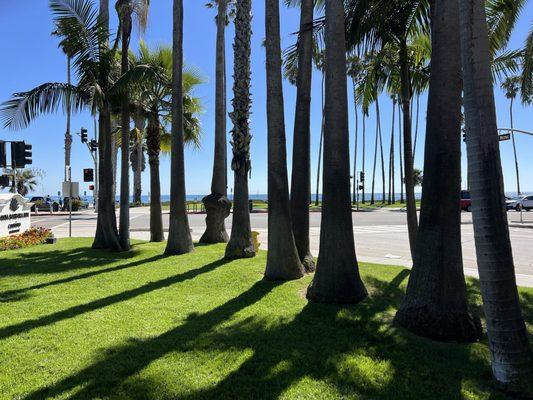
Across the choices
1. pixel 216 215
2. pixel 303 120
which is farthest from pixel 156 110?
pixel 303 120

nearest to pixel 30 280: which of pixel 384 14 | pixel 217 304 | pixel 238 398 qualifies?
pixel 217 304

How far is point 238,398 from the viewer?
3.60m

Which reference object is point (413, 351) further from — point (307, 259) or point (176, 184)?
point (176, 184)

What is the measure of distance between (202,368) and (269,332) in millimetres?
1290

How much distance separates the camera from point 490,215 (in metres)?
3.78

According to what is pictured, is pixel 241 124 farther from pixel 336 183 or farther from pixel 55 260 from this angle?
pixel 55 260

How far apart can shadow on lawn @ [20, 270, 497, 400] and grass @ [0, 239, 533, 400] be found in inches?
0.6

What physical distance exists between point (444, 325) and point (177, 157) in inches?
324

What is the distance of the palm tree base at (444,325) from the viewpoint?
5.10 metres

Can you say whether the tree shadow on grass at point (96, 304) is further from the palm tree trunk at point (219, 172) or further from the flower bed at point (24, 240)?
the flower bed at point (24, 240)

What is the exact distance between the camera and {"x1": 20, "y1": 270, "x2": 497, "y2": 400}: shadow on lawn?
3.75 m

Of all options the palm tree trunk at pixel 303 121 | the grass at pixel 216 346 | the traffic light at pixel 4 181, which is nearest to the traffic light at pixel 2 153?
the traffic light at pixel 4 181

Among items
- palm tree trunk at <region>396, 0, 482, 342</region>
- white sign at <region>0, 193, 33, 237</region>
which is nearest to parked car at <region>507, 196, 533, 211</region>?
white sign at <region>0, 193, 33, 237</region>

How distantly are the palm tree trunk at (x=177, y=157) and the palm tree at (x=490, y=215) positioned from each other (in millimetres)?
8615
